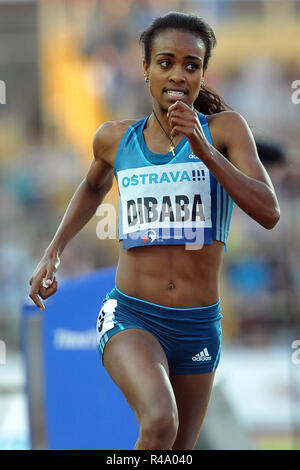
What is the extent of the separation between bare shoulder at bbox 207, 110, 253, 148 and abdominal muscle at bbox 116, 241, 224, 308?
402 mm

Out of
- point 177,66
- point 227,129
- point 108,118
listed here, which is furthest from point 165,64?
point 108,118

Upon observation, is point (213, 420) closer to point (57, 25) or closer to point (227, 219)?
point (227, 219)

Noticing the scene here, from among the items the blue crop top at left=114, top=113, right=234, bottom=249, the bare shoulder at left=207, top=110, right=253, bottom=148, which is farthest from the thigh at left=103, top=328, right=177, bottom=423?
the bare shoulder at left=207, top=110, right=253, bottom=148

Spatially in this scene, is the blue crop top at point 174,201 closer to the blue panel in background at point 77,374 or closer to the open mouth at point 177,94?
the open mouth at point 177,94

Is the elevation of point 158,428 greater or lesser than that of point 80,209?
lesser

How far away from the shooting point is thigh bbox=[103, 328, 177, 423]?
264 centimetres

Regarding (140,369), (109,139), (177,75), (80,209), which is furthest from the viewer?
(80,209)

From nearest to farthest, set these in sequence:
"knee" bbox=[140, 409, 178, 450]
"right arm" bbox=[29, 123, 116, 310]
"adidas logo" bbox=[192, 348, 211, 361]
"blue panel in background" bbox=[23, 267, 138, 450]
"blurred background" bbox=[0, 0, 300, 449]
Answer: "knee" bbox=[140, 409, 178, 450], "adidas logo" bbox=[192, 348, 211, 361], "right arm" bbox=[29, 123, 116, 310], "blue panel in background" bbox=[23, 267, 138, 450], "blurred background" bbox=[0, 0, 300, 449]

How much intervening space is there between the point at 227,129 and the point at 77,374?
7.41 ft

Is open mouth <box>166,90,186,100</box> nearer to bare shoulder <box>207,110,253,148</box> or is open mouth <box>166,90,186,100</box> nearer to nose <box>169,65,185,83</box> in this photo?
nose <box>169,65,185,83</box>

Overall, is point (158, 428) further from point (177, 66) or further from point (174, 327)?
point (177, 66)

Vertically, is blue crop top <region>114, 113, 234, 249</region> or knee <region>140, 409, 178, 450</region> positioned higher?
blue crop top <region>114, 113, 234, 249</region>

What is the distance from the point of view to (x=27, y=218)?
11297mm

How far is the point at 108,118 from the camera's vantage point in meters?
12.1
